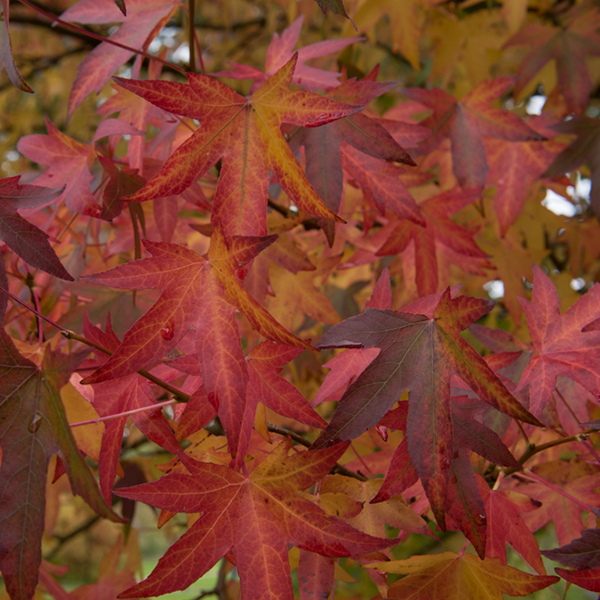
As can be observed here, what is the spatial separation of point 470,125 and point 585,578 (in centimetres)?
89

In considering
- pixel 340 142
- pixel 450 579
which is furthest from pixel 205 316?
pixel 450 579

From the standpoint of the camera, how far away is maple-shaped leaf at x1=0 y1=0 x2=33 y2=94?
0.62 m

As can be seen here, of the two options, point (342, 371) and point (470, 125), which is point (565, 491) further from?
point (470, 125)

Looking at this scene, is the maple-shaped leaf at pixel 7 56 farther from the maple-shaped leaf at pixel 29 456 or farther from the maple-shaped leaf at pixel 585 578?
the maple-shaped leaf at pixel 585 578

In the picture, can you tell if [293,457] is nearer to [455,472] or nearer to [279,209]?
[455,472]

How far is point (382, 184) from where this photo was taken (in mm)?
876

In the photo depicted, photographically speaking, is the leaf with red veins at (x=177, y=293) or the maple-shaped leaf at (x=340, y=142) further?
the maple-shaped leaf at (x=340, y=142)

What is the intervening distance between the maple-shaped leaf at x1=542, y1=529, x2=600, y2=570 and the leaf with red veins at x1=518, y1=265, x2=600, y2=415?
0.16 metres

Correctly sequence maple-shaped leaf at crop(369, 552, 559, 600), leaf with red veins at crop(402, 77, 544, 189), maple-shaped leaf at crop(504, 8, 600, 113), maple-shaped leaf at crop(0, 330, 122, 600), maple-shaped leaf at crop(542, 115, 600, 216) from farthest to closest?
maple-shaped leaf at crop(504, 8, 600, 113), maple-shaped leaf at crop(542, 115, 600, 216), leaf with red veins at crop(402, 77, 544, 189), maple-shaped leaf at crop(369, 552, 559, 600), maple-shaped leaf at crop(0, 330, 122, 600)

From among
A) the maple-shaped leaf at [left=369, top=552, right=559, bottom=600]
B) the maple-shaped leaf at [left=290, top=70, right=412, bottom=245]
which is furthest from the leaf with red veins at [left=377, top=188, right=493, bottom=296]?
the maple-shaped leaf at [left=369, top=552, right=559, bottom=600]

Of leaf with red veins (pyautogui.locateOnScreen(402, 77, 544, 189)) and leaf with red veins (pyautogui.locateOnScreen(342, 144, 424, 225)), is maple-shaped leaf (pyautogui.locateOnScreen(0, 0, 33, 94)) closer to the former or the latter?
leaf with red veins (pyautogui.locateOnScreen(342, 144, 424, 225))

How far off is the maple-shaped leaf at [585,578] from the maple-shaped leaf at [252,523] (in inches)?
8.5

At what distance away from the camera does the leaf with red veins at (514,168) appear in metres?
1.32

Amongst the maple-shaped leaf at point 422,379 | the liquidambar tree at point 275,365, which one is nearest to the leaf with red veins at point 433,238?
the liquidambar tree at point 275,365
